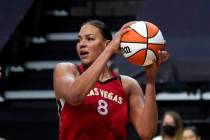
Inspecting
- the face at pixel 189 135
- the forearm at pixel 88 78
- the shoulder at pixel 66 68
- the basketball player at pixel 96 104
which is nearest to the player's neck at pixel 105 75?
the basketball player at pixel 96 104

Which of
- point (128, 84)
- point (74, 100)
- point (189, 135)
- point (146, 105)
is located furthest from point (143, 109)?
point (189, 135)

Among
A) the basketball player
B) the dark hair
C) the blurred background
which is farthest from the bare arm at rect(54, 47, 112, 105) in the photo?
the blurred background

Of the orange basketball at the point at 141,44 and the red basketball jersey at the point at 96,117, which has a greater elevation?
the orange basketball at the point at 141,44

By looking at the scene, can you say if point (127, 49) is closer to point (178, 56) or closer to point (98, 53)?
point (98, 53)

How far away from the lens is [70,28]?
9.52 m

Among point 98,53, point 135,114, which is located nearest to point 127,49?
point 98,53

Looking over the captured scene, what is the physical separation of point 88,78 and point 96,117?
1.07 ft

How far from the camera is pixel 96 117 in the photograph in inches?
131

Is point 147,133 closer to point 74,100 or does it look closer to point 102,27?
point 74,100

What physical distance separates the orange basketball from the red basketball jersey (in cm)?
23

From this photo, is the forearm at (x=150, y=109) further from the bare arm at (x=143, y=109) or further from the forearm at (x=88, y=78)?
the forearm at (x=88, y=78)

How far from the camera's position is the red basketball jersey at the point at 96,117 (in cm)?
332

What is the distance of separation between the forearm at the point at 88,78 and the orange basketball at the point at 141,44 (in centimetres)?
16

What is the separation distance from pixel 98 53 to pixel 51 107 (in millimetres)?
5466
